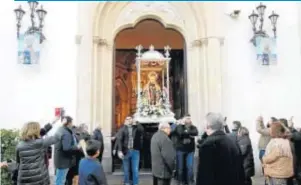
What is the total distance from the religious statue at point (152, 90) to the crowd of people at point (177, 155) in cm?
246

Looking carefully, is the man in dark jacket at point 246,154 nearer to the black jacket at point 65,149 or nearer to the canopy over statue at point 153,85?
the black jacket at point 65,149

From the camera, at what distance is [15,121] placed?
28.2 ft

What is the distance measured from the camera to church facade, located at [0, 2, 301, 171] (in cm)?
869

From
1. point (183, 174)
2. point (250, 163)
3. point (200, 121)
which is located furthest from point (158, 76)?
point (250, 163)

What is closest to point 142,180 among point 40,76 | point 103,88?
point 103,88

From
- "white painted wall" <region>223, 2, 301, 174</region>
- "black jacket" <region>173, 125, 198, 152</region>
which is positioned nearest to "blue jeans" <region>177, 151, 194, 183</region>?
"black jacket" <region>173, 125, 198, 152</region>

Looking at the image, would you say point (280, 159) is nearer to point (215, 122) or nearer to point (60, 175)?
point (215, 122)

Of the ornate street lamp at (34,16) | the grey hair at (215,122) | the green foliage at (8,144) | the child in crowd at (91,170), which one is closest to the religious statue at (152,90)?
the ornate street lamp at (34,16)

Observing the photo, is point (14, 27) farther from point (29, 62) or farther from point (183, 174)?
point (183, 174)

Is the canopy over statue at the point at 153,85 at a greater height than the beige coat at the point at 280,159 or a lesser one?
greater

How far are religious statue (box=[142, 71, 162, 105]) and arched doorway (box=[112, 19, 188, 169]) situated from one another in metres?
0.60

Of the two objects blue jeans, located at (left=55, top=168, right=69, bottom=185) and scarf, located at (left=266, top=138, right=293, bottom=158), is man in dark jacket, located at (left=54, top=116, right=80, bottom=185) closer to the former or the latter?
blue jeans, located at (left=55, top=168, right=69, bottom=185)

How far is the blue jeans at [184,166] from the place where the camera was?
6.94 m

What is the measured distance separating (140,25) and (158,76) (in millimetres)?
2046
